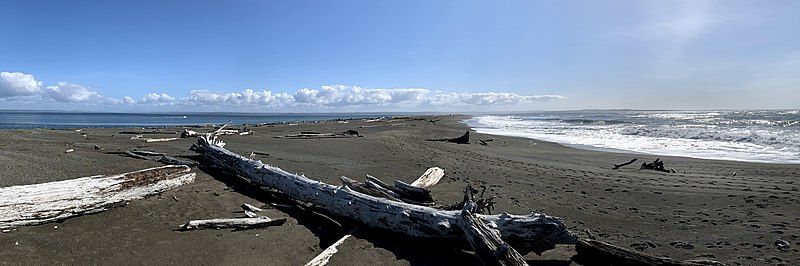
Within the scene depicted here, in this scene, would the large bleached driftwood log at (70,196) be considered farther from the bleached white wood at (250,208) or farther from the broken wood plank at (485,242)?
the broken wood plank at (485,242)

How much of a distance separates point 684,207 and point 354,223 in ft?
18.6

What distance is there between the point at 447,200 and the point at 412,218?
2.72 metres

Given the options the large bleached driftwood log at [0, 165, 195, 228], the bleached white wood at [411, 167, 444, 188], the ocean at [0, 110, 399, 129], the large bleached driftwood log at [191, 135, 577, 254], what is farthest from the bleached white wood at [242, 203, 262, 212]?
the ocean at [0, 110, 399, 129]

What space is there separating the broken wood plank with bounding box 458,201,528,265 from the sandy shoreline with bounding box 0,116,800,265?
58 cm

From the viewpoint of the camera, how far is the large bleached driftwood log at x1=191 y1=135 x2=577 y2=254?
437 centimetres

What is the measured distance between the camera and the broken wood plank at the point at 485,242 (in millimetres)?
3797

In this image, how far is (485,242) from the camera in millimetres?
4023

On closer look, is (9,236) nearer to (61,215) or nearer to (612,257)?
(61,215)

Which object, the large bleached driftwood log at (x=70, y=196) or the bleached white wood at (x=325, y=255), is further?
the large bleached driftwood log at (x=70, y=196)

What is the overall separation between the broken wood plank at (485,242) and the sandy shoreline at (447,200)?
583mm

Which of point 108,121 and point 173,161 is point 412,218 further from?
point 108,121

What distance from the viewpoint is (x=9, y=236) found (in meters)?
4.77

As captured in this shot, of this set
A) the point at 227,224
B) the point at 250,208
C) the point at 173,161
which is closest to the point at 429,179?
the point at 250,208

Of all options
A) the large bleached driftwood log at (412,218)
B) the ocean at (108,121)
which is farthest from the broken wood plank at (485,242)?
the ocean at (108,121)
